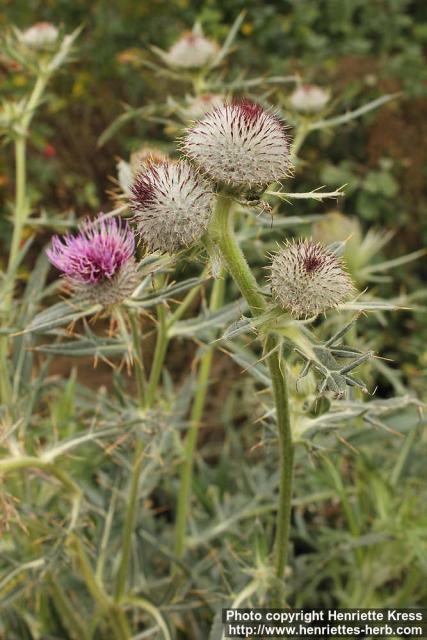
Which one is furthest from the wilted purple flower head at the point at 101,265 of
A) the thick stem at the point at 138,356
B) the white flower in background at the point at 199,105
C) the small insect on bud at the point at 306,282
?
the white flower in background at the point at 199,105

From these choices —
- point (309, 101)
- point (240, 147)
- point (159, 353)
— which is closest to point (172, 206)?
point (240, 147)

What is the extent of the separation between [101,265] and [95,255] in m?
0.04

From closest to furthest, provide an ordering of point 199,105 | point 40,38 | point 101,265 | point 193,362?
point 101,265, point 193,362, point 199,105, point 40,38

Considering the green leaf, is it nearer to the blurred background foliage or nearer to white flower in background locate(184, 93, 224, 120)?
white flower in background locate(184, 93, 224, 120)

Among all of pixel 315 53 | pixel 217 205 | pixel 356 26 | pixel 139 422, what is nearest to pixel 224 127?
pixel 217 205

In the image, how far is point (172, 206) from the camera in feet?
4.96

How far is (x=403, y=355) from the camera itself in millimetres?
4820

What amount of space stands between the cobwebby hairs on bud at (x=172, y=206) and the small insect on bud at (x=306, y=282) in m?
0.20

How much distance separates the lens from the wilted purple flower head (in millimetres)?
1787

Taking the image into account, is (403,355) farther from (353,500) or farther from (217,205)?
(217,205)

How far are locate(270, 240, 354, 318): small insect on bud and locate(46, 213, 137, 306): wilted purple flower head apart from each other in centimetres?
39

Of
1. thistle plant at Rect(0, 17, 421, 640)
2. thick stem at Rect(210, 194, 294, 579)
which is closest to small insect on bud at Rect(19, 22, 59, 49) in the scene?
thistle plant at Rect(0, 17, 421, 640)

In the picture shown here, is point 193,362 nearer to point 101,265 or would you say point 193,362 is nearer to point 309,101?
point 101,265

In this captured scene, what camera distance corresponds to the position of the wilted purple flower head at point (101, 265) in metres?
1.79
